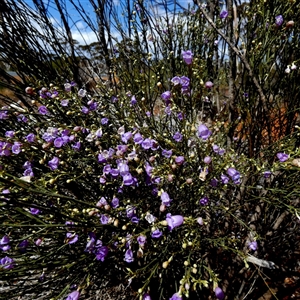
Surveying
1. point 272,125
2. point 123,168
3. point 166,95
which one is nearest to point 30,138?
point 123,168

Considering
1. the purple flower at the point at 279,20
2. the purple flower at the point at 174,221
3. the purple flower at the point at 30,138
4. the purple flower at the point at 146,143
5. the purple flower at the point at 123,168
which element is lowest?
the purple flower at the point at 174,221

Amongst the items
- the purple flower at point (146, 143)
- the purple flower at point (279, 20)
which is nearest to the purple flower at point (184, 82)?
the purple flower at point (146, 143)

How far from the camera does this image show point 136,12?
107 inches

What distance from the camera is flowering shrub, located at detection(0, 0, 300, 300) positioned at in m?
1.49

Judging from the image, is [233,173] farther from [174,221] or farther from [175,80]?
[175,80]

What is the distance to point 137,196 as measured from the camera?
73.2 inches

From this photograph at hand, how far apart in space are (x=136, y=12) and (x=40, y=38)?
37.4 inches

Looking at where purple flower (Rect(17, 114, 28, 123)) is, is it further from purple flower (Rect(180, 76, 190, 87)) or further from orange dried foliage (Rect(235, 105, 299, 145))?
orange dried foliage (Rect(235, 105, 299, 145))

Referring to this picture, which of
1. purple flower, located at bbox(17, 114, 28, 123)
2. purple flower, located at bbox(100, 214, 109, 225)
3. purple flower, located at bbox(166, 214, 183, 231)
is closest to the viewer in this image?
purple flower, located at bbox(166, 214, 183, 231)

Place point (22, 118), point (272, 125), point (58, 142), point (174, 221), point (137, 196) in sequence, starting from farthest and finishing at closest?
1. point (272, 125)
2. point (22, 118)
3. point (137, 196)
4. point (58, 142)
5. point (174, 221)

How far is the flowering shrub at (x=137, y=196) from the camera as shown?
1485mm

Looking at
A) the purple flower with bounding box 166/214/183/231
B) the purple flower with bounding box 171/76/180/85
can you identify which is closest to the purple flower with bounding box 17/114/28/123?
the purple flower with bounding box 171/76/180/85

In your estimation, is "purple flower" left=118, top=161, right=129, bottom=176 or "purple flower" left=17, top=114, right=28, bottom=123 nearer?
"purple flower" left=118, top=161, right=129, bottom=176

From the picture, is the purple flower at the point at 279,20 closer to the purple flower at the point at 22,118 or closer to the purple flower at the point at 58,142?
the purple flower at the point at 58,142
